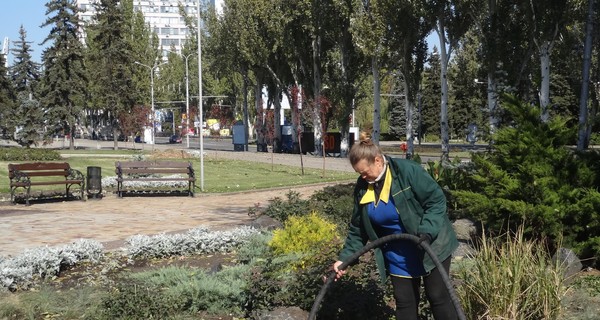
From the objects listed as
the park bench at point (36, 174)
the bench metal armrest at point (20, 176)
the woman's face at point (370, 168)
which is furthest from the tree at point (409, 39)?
the woman's face at point (370, 168)

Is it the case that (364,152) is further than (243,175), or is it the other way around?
(243,175)

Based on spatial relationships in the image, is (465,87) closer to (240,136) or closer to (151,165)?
(240,136)

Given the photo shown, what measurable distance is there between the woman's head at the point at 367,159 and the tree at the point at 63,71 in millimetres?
50873

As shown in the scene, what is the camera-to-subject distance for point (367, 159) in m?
3.97

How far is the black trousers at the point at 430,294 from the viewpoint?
4.21 m

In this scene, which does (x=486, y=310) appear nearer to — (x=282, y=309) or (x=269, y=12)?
(x=282, y=309)

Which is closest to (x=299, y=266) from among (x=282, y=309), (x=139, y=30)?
(x=282, y=309)

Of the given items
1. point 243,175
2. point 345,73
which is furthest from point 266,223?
point 345,73

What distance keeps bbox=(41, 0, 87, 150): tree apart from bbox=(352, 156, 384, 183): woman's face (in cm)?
5086

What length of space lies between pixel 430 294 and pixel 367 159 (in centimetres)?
95

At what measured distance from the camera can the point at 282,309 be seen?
516 cm

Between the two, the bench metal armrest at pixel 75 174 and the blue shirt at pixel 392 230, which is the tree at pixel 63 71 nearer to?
the bench metal armrest at pixel 75 174

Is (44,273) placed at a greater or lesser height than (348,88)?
lesser

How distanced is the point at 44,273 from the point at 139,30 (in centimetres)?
7228
